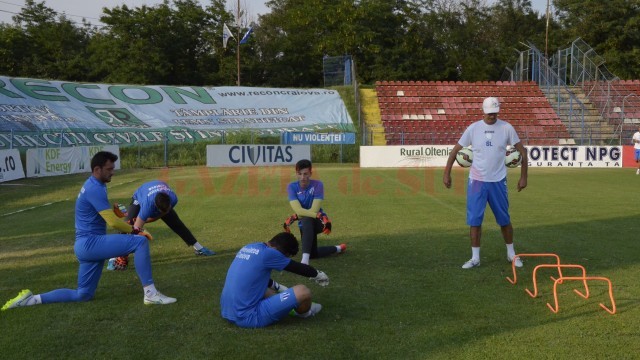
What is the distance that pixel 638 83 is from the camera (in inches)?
1660

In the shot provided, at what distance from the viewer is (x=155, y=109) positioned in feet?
128

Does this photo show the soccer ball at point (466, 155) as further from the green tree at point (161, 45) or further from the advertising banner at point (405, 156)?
the green tree at point (161, 45)

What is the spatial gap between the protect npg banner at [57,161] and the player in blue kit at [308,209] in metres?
18.8

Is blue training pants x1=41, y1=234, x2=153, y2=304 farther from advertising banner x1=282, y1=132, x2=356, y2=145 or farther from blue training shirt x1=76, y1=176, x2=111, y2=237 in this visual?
advertising banner x1=282, y1=132, x2=356, y2=145

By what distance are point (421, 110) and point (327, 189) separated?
76.4 ft

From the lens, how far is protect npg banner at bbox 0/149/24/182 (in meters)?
21.3

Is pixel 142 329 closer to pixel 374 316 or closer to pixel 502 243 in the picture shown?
pixel 374 316

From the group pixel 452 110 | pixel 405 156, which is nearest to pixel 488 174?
pixel 405 156

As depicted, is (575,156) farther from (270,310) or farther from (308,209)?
(270,310)

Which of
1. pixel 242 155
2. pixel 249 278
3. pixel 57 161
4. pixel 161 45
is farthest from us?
pixel 161 45

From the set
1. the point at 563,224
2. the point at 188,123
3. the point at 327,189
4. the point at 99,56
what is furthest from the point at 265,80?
the point at 563,224

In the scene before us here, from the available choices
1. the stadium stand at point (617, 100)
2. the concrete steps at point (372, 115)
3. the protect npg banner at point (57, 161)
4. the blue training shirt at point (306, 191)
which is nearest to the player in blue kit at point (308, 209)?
the blue training shirt at point (306, 191)

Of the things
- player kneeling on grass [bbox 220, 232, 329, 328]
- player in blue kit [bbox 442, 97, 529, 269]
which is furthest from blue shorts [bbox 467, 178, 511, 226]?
player kneeling on grass [bbox 220, 232, 329, 328]

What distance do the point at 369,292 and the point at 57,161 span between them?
71.5 feet
